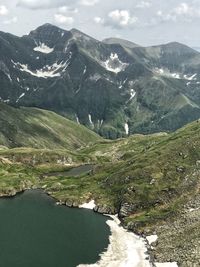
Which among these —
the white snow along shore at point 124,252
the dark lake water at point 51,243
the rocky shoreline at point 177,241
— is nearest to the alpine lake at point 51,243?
the dark lake water at point 51,243

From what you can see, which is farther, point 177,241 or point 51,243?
point 51,243

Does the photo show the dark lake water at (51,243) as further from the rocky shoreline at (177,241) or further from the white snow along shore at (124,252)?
the rocky shoreline at (177,241)

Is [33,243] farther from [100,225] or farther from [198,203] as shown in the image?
[198,203]

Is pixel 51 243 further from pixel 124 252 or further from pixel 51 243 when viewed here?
pixel 124 252

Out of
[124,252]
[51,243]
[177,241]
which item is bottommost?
[51,243]

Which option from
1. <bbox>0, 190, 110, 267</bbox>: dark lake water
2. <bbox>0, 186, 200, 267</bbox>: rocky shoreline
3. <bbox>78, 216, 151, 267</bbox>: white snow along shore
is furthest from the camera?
<bbox>0, 190, 110, 267</bbox>: dark lake water

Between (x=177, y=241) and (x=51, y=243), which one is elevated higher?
(x=177, y=241)

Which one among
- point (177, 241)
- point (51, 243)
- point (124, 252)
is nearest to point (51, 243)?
point (51, 243)

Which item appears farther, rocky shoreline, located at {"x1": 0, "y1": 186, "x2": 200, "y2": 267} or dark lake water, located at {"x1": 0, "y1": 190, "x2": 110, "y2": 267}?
dark lake water, located at {"x1": 0, "y1": 190, "x2": 110, "y2": 267}

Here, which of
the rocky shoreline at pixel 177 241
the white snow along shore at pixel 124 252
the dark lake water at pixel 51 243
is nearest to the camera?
the rocky shoreline at pixel 177 241

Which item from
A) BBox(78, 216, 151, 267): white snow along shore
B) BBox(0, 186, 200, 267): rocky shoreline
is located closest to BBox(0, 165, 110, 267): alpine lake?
BBox(78, 216, 151, 267): white snow along shore

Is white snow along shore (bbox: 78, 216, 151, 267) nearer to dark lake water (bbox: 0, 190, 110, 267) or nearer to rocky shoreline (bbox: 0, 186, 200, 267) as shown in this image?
rocky shoreline (bbox: 0, 186, 200, 267)
